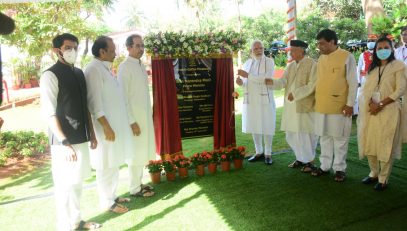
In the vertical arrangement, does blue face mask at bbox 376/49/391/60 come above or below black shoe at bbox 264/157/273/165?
above

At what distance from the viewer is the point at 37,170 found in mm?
5746

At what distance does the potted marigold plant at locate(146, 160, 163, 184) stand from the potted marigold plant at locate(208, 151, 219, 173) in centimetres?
70

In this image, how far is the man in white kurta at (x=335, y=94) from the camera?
Answer: 419cm

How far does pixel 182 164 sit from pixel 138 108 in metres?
1.12

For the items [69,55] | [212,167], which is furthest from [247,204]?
[69,55]

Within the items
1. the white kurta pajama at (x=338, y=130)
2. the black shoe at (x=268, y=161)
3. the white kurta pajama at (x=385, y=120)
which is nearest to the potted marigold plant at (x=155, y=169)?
the black shoe at (x=268, y=161)

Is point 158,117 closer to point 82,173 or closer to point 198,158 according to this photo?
point 198,158

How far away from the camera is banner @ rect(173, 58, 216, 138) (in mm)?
4801

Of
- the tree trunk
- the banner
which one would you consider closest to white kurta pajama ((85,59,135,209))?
the banner

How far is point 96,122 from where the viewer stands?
3.55m

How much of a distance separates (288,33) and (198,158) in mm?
3374

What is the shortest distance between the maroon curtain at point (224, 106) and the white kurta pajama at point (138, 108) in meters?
1.21

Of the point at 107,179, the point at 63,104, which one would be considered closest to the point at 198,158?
the point at 107,179

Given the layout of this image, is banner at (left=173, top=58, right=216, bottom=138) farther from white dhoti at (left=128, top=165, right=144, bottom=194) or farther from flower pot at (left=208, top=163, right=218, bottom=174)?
white dhoti at (left=128, top=165, right=144, bottom=194)
